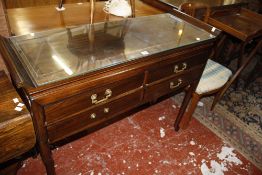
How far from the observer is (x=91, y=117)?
116 cm

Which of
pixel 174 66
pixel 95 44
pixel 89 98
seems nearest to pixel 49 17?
pixel 95 44

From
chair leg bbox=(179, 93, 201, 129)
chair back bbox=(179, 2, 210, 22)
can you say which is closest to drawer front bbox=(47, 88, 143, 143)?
chair leg bbox=(179, 93, 201, 129)

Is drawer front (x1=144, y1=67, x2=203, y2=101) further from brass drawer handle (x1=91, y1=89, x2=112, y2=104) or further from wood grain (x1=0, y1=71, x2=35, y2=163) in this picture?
wood grain (x1=0, y1=71, x2=35, y2=163)

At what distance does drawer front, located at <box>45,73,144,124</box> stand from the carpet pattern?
1331mm

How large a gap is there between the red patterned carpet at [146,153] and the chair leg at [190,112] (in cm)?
8

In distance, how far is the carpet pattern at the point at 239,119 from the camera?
204 cm

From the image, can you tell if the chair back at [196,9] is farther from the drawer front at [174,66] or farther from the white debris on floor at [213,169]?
the white debris on floor at [213,169]

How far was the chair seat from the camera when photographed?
6.02 ft

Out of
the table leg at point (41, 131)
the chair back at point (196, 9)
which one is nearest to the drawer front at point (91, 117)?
the table leg at point (41, 131)

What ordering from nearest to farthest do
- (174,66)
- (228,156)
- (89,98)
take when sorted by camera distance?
1. (89,98)
2. (174,66)
3. (228,156)

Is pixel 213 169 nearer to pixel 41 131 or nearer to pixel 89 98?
pixel 89 98

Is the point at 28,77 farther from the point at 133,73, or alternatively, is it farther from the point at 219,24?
the point at 219,24

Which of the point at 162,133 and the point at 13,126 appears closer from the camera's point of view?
the point at 13,126

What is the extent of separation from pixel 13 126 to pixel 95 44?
0.58 metres
